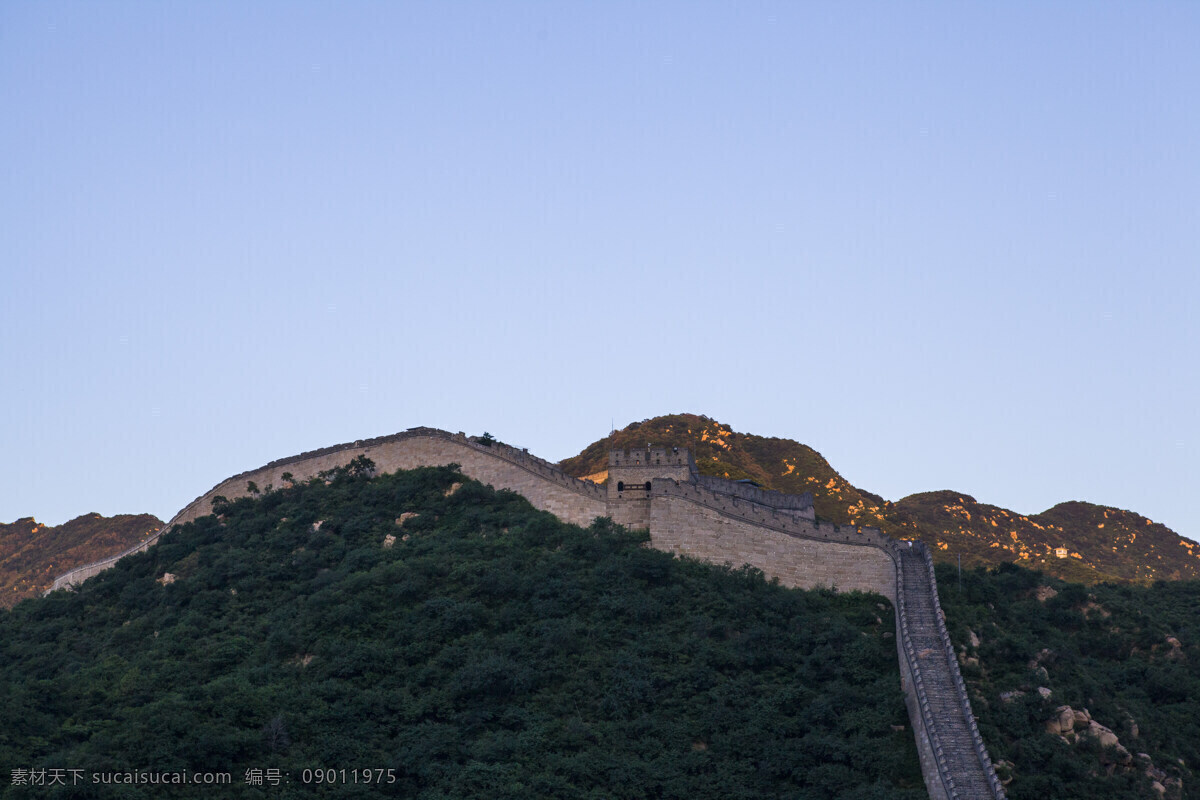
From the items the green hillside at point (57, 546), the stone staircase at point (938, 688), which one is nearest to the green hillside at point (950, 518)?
the stone staircase at point (938, 688)

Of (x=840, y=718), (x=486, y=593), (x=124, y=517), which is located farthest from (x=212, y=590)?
(x=124, y=517)

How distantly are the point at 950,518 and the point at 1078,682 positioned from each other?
3336 cm

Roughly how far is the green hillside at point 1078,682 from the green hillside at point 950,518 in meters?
15.0

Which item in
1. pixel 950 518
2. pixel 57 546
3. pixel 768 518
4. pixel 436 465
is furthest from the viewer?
pixel 57 546

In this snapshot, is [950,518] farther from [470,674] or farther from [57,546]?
[57,546]

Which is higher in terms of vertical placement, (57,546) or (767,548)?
(57,546)

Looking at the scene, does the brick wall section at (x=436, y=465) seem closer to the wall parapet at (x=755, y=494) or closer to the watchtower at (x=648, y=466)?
→ the watchtower at (x=648, y=466)

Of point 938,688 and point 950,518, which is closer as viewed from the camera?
point 938,688

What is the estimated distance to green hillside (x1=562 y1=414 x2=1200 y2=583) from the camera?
6519cm

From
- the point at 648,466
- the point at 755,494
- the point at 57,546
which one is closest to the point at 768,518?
the point at 755,494

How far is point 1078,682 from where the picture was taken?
40.7 metres

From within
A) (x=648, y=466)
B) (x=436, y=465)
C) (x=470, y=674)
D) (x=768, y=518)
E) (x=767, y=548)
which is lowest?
(x=470, y=674)

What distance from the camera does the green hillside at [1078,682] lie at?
36.4 meters

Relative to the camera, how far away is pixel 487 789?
1384 inches
